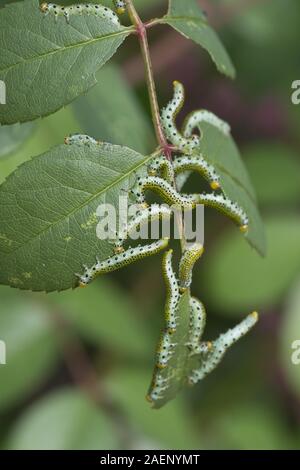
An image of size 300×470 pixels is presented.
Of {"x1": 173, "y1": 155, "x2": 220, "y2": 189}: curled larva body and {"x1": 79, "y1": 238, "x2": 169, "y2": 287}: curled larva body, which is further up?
{"x1": 173, "y1": 155, "x2": 220, "y2": 189}: curled larva body

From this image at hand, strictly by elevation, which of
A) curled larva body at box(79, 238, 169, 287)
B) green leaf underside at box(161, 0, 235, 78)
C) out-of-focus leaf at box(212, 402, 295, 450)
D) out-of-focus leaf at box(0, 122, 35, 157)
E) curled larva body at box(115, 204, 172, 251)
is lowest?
out-of-focus leaf at box(212, 402, 295, 450)

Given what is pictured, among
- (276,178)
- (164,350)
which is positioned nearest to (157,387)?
(164,350)

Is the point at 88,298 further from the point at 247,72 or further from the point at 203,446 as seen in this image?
the point at 247,72

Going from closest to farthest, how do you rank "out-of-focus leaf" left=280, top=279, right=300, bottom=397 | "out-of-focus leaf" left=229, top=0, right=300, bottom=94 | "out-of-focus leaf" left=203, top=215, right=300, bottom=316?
"out-of-focus leaf" left=280, top=279, right=300, bottom=397
"out-of-focus leaf" left=203, top=215, right=300, bottom=316
"out-of-focus leaf" left=229, top=0, right=300, bottom=94

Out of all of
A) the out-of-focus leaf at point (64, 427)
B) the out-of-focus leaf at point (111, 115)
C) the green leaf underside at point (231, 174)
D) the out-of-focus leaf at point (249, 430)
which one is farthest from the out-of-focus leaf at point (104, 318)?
the green leaf underside at point (231, 174)

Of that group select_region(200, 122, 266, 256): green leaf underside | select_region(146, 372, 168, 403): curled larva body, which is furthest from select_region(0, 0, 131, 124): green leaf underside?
select_region(146, 372, 168, 403): curled larva body

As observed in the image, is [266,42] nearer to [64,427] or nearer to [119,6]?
[64,427]

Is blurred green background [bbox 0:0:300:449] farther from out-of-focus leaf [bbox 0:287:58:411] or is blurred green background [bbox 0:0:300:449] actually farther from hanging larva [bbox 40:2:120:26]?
hanging larva [bbox 40:2:120:26]

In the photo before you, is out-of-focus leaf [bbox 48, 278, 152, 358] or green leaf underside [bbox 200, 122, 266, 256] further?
out-of-focus leaf [bbox 48, 278, 152, 358]
